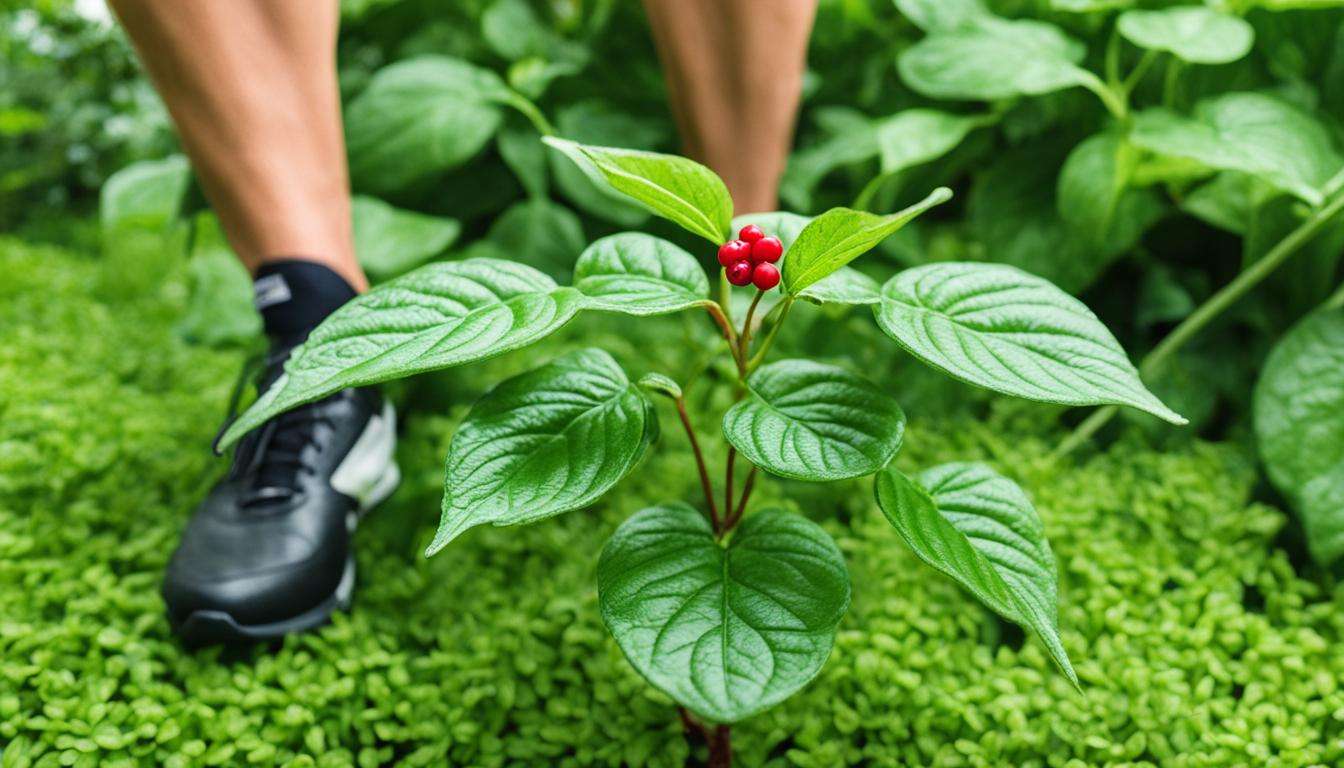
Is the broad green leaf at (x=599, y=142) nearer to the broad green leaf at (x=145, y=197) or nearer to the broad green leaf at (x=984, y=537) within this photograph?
the broad green leaf at (x=145, y=197)

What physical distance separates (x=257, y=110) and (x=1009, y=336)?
928 mm

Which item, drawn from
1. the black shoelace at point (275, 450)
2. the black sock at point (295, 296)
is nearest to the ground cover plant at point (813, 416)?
the black shoelace at point (275, 450)

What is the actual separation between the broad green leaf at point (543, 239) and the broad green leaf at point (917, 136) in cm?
54

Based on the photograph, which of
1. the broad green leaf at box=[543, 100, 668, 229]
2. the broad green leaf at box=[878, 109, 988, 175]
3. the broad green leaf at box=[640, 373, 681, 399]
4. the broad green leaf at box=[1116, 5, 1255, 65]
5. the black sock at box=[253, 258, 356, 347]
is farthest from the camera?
the broad green leaf at box=[543, 100, 668, 229]

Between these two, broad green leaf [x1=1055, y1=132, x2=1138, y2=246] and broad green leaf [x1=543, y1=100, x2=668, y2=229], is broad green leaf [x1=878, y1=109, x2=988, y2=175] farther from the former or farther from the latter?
broad green leaf [x1=543, y1=100, x2=668, y2=229]

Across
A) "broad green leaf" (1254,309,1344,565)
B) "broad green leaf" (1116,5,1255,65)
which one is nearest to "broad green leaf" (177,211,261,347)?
"broad green leaf" (1116,5,1255,65)

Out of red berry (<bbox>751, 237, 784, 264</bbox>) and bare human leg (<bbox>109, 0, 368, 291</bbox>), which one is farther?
bare human leg (<bbox>109, 0, 368, 291</bbox>)

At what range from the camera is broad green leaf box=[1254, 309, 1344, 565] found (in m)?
1.10

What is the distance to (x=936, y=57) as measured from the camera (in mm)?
1416

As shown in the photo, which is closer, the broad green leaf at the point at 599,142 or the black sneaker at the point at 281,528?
the black sneaker at the point at 281,528

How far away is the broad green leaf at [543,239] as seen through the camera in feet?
5.16

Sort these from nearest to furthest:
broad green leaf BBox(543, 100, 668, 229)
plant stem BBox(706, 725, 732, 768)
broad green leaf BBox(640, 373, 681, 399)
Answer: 1. broad green leaf BBox(640, 373, 681, 399)
2. plant stem BBox(706, 725, 732, 768)
3. broad green leaf BBox(543, 100, 668, 229)

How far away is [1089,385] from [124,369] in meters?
1.68

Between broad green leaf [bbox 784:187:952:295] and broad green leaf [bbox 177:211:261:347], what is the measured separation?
1178 mm
